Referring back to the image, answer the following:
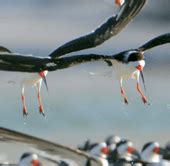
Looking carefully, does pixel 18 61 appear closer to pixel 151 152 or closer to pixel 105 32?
pixel 105 32

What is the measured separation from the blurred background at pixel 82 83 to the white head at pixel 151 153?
0.03 meters

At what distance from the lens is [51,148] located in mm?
2299

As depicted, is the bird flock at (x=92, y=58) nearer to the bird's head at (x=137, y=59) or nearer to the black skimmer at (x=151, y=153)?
the bird's head at (x=137, y=59)

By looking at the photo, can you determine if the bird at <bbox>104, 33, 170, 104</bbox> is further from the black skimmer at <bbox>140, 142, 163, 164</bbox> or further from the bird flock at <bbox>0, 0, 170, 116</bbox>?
the black skimmer at <bbox>140, 142, 163, 164</bbox>

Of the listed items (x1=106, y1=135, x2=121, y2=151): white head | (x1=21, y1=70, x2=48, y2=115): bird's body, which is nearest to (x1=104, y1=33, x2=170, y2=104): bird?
(x1=106, y1=135, x2=121, y2=151): white head

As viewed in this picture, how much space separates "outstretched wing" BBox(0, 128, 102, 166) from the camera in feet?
7.45

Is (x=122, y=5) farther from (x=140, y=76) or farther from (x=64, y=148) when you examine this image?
(x=64, y=148)

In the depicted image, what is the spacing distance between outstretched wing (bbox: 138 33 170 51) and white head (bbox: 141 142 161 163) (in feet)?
1.03

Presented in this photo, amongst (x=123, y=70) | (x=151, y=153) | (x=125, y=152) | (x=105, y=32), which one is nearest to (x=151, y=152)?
(x=151, y=153)

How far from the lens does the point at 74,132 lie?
247cm

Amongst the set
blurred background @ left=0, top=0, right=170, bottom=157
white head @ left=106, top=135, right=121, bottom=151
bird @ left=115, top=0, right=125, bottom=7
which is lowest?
white head @ left=106, top=135, right=121, bottom=151

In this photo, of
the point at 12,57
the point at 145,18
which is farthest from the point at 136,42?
the point at 12,57

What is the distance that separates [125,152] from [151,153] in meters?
0.11

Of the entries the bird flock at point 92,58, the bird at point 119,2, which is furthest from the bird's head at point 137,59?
the bird at point 119,2
